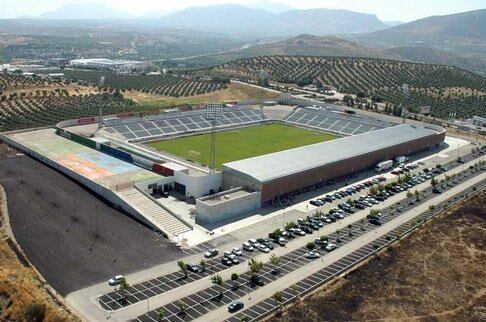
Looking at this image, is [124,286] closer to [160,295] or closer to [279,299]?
[160,295]

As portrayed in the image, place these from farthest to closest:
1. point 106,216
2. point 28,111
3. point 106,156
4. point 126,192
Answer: point 28,111 → point 106,156 → point 126,192 → point 106,216

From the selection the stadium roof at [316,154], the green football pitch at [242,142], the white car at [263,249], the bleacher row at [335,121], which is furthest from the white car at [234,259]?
the bleacher row at [335,121]

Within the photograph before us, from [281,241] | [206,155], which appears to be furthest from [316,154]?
[281,241]

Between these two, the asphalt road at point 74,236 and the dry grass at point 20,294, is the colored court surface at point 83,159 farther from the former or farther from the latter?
the dry grass at point 20,294

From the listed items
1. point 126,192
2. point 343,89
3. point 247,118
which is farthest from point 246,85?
point 126,192

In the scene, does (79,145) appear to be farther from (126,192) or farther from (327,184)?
(327,184)

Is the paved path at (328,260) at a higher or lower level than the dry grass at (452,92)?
lower
